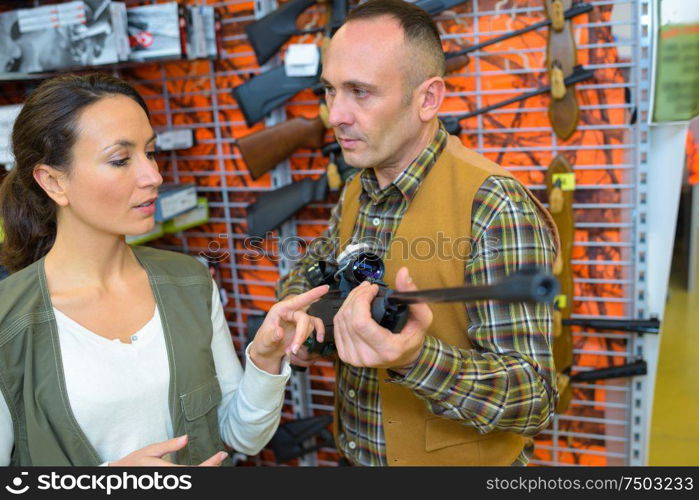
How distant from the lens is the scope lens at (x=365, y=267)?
1.21 m

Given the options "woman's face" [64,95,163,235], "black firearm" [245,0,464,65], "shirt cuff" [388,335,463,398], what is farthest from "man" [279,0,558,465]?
"black firearm" [245,0,464,65]

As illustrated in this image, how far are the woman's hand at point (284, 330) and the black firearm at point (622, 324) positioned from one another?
116cm

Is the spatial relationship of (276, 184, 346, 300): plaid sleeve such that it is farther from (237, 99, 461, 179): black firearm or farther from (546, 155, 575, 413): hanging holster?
(546, 155, 575, 413): hanging holster

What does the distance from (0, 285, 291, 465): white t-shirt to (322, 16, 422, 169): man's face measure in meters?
0.52

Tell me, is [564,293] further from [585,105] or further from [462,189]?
[462,189]

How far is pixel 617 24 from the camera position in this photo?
1.89 meters

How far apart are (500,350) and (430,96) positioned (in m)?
0.60

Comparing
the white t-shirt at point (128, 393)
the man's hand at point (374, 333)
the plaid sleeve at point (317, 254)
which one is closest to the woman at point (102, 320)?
the white t-shirt at point (128, 393)

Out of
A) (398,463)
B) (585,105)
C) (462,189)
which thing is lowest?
(398,463)

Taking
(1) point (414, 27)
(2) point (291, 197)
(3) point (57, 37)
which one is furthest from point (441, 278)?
(3) point (57, 37)
